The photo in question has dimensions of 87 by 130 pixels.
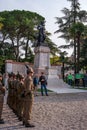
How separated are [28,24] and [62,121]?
40422 mm

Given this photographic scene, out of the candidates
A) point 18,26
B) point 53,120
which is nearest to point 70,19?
point 18,26

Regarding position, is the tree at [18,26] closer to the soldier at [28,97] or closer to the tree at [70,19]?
the tree at [70,19]

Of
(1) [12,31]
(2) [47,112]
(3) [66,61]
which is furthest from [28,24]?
(2) [47,112]

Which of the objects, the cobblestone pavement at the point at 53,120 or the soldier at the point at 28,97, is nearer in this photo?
the cobblestone pavement at the point at 53,120

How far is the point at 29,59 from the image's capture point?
50469mm

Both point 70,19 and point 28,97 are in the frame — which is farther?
point 70,19

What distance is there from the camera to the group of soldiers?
30.5 ft

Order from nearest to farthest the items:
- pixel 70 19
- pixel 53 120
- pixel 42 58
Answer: pixel 53 120, pixel 42 58, pixel 70 19

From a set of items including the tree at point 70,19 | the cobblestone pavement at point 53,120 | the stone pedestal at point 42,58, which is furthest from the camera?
the tree at point 70,19

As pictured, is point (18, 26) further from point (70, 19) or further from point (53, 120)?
point (53, 120)

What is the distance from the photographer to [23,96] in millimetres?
9438

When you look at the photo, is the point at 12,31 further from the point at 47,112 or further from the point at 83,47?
the point at 47,112

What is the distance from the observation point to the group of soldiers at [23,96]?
928cm

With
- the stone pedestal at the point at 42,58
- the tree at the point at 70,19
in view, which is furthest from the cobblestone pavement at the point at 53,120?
the tree at the point at 70,19
